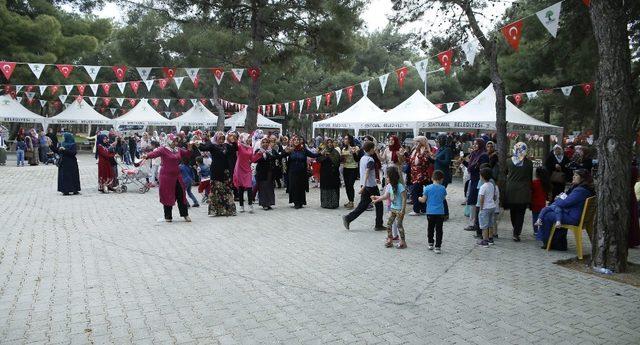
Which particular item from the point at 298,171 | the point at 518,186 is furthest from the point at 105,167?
the point at 518,186

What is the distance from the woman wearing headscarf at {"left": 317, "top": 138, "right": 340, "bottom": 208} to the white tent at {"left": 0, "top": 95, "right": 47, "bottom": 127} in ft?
71.8

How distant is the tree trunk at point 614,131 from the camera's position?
6.25 m

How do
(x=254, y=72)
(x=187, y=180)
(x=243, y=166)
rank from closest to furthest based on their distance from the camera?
(x=243, y=166)
(x=187, y=180)
(x=254, y=72)

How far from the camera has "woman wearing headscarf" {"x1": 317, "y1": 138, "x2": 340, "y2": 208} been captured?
11.6m

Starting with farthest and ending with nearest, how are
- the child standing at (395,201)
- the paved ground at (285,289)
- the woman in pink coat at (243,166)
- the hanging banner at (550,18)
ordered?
the woman in pink coat at (243,166), the hanging banner at (550,18), the child standing at (395,201), the paved ground at (285,289)

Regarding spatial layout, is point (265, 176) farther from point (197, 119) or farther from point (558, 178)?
point (197, 119)

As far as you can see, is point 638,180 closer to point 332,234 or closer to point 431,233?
point 431,233

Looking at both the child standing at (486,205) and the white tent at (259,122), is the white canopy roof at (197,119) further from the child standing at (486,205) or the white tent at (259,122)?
the child standing at (486,205)

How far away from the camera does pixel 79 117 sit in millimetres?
28703

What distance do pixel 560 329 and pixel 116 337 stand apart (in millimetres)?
3891

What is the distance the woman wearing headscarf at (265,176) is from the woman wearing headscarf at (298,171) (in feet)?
1.73

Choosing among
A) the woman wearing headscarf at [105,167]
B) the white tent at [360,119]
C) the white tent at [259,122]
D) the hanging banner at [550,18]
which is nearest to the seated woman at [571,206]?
the hanging banner at [550,18]

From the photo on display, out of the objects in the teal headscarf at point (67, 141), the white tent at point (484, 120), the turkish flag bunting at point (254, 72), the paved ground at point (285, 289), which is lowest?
the paved ground at point (285, 289)

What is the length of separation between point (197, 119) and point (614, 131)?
2638cm
